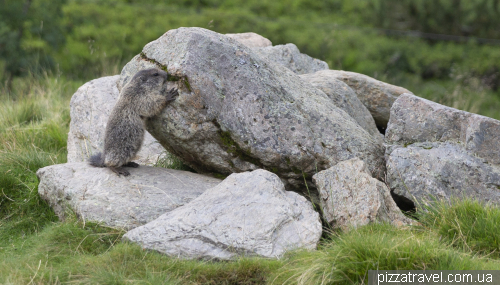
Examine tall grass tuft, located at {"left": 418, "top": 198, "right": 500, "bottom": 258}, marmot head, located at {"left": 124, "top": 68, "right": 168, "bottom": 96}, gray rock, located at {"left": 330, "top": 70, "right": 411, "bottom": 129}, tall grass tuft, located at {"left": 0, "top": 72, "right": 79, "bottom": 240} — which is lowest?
tall grass tuft, located at {"left": 0, "top": 72, "right": 79, "bottom": 240}

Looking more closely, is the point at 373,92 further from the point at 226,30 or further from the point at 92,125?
the point at 226,30

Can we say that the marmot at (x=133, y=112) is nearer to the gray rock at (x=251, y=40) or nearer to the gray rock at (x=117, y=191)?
the gray rock at (x=117, y=191)

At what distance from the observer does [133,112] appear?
5.62 m

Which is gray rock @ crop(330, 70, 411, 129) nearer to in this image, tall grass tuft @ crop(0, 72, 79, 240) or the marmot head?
the marmot head

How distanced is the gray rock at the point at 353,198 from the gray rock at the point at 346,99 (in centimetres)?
169

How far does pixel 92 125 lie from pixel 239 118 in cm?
285

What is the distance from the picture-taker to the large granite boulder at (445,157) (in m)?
5.39

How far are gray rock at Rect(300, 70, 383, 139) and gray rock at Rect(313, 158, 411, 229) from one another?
1.69 metres

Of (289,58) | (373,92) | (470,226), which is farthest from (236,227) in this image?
(289,58)

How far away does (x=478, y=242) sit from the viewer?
4465mm

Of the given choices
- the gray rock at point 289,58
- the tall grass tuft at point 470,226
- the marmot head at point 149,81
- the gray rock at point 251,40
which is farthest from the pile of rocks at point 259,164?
the gray rock at point 251,40

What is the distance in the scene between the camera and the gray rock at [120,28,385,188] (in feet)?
18.0

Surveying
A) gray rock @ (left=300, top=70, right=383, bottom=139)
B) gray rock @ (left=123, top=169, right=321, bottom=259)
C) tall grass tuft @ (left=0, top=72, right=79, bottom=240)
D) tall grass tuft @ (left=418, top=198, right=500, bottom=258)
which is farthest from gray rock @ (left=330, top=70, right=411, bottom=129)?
tall grass tuft @ (left=0, top=72, right=79, bottom=240)

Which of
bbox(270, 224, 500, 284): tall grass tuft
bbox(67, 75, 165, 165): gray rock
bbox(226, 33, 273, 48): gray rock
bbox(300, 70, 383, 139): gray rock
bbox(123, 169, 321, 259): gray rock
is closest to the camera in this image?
bbox(270, 224, 500, 284): tall grass tuft
